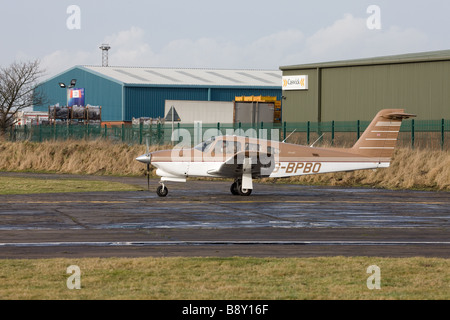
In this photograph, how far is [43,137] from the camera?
184 ft

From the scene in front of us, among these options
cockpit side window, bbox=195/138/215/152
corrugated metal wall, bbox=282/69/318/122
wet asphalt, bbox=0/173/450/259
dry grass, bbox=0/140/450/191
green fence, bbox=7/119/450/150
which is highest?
corrugated metal wall, bbox=282/69/318/122

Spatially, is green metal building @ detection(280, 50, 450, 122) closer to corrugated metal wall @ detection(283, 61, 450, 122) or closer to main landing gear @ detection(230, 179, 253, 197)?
corrugated metal wall @ detection(283, 61, 450, 122)

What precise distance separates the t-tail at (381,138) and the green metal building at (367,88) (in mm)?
21530

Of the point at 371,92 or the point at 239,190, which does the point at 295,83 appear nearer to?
the point at 371,92

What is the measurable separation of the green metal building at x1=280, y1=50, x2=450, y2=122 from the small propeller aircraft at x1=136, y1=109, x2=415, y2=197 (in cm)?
2287

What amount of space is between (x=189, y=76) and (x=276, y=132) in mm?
49880

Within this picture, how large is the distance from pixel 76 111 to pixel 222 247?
5382 centimetres

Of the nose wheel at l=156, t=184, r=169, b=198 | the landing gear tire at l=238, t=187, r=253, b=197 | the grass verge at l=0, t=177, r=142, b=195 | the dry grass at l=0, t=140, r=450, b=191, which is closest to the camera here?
the nose wheel at l=156, t=184, r=169, b=198

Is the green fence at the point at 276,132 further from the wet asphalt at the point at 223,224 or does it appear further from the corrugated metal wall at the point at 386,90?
the corrugated metal wall at the point at 386,90

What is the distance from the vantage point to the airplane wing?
24.7 meters

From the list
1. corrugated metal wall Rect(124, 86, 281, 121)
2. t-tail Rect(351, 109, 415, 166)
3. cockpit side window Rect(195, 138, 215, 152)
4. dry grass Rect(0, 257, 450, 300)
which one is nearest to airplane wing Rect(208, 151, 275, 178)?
cockpit side window Rect(195, 138, 215, 152)

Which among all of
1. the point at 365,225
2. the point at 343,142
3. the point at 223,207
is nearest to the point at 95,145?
the point at 343,142

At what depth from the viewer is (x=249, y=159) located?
24812mm

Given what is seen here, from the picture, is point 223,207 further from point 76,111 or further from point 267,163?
point 76,111
